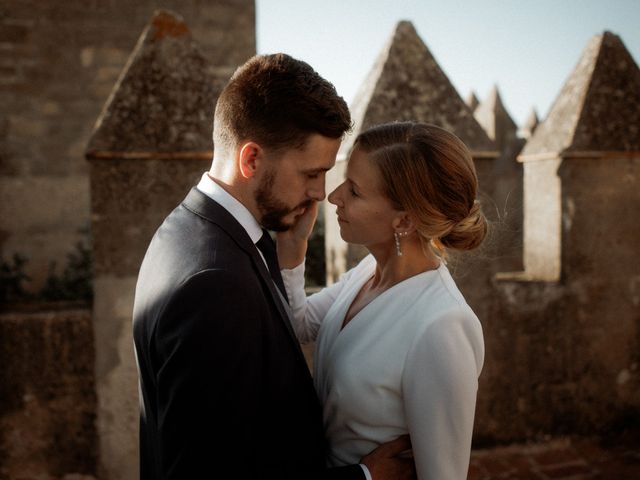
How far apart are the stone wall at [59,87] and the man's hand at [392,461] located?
600cm

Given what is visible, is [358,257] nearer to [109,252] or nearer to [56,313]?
[109,252]

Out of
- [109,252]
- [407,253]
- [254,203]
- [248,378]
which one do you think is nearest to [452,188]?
[407,253]

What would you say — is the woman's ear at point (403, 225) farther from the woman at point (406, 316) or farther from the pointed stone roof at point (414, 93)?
the pointed stone roof at point (414, 93)

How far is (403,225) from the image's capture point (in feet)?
6.19

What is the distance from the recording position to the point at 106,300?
3.06 m

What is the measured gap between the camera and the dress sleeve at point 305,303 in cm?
223

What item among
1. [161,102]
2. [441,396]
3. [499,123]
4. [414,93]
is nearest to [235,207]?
[441,396]

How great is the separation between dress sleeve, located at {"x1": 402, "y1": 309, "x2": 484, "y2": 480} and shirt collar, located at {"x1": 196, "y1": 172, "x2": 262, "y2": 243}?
59 cm

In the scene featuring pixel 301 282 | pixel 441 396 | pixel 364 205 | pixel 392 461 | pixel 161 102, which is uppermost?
pixel 161 102

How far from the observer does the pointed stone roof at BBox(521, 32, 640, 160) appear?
140 inches

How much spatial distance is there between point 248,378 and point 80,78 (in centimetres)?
658

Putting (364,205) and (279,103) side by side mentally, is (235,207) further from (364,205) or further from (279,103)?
(364,205)

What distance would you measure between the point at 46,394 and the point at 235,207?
7.09ft

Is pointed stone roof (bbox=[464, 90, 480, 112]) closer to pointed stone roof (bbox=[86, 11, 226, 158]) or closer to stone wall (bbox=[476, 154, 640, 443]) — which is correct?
stone wall (bbox=[476, 154, 640, 443])
